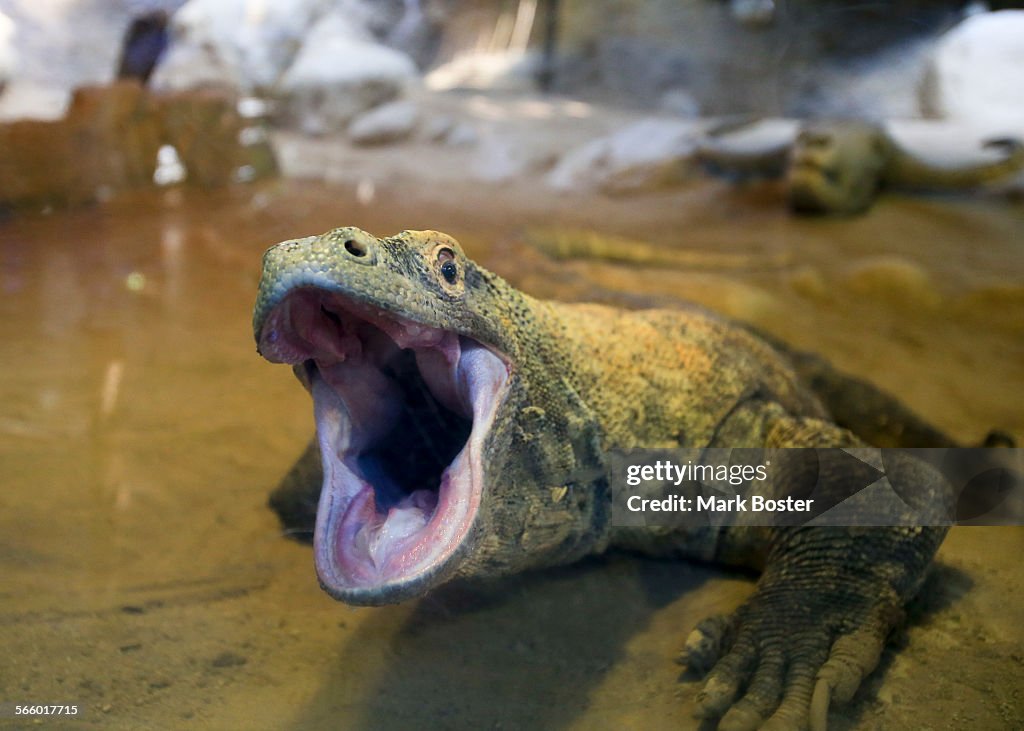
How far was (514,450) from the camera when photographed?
1905 mm

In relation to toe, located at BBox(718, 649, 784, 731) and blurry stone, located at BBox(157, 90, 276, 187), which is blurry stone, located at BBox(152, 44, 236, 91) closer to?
blurry stone, located at BBox(157, 90, 276, 187)

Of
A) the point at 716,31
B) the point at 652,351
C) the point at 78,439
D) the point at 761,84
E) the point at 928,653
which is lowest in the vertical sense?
the point at 928,653

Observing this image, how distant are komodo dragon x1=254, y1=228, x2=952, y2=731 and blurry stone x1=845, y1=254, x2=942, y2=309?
6.70 ft

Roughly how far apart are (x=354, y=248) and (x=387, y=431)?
1.60 ft

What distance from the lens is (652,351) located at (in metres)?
2.53

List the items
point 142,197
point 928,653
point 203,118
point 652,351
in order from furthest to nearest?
1. point 203,118
2. point 142,197
3. point 652,351
4. point 928,653

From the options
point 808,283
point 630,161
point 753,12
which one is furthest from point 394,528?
point 753,12

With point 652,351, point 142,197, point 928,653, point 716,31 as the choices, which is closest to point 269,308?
point 652,351

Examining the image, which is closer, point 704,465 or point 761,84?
point 704,465

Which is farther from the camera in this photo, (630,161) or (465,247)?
(630,161)

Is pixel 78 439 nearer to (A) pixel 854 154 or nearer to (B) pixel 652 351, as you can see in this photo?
(B) pixel 652 351

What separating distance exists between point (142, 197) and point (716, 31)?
13.1ft

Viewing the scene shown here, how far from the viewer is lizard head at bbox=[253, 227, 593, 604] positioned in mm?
1521

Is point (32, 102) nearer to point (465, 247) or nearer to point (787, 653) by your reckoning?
point (465, 247)
